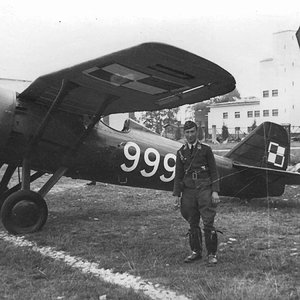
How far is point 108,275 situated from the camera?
441 centimetres

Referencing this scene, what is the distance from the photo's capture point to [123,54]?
478cm

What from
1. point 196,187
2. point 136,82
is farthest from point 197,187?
point 136,82

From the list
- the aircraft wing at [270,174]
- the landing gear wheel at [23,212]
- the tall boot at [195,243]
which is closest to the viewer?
the tall boot at [195,243]

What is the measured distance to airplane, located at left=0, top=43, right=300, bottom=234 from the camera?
17.1ft

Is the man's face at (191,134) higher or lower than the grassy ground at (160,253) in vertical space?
higher

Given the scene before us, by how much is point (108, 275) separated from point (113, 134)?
137 inches

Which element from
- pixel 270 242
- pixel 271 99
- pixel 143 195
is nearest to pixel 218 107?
pixel 271 99

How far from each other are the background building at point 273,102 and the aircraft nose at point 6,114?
1130 inches

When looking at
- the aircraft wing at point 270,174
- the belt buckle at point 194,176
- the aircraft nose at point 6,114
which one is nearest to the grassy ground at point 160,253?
the aircraft wing at point 270,174

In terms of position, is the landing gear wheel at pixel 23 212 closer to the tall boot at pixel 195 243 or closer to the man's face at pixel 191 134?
the tall boot at pixel 195 243

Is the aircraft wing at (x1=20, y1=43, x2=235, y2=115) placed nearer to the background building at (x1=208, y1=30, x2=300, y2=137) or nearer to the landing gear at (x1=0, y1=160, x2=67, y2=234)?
the landing gear at (x1=0, y1=160, x2=67, y2=234)

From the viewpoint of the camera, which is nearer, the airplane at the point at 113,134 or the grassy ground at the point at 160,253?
the grassy ground at the point at 160,253

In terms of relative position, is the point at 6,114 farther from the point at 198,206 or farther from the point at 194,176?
the point at 198,206

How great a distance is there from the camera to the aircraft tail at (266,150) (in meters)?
8.80
